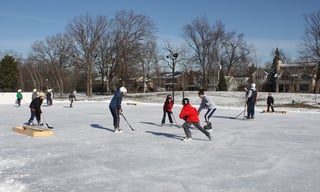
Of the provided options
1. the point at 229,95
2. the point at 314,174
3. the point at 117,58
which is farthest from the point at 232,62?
the point at 314,174

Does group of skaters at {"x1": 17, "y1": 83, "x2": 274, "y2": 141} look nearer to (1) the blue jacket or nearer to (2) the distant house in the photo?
(1) the blue jacket

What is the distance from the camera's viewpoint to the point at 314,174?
561 centimetres

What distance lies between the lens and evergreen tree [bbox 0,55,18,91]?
59.8 metres

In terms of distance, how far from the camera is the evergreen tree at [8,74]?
196 ft

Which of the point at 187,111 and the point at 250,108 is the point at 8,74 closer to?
the point at 250,108

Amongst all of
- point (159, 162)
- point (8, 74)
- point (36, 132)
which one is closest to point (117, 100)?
point (36, 132)

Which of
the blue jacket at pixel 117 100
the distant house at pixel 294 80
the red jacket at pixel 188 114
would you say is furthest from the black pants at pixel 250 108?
the distant house at pixel 294 80

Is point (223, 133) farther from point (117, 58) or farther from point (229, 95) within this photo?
point (117, 58)

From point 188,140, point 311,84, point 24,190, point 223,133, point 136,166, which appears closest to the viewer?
point 24,190

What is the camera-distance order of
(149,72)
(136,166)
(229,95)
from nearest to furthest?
(136,166), (229,95), (149,72)

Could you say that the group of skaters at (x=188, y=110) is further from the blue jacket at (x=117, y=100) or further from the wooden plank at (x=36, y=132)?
the wooden plank at (x=36, y=132)

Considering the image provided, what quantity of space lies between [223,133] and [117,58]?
4448cm

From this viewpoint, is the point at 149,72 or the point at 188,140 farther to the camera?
the point at 149,72

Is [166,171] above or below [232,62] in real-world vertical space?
below
